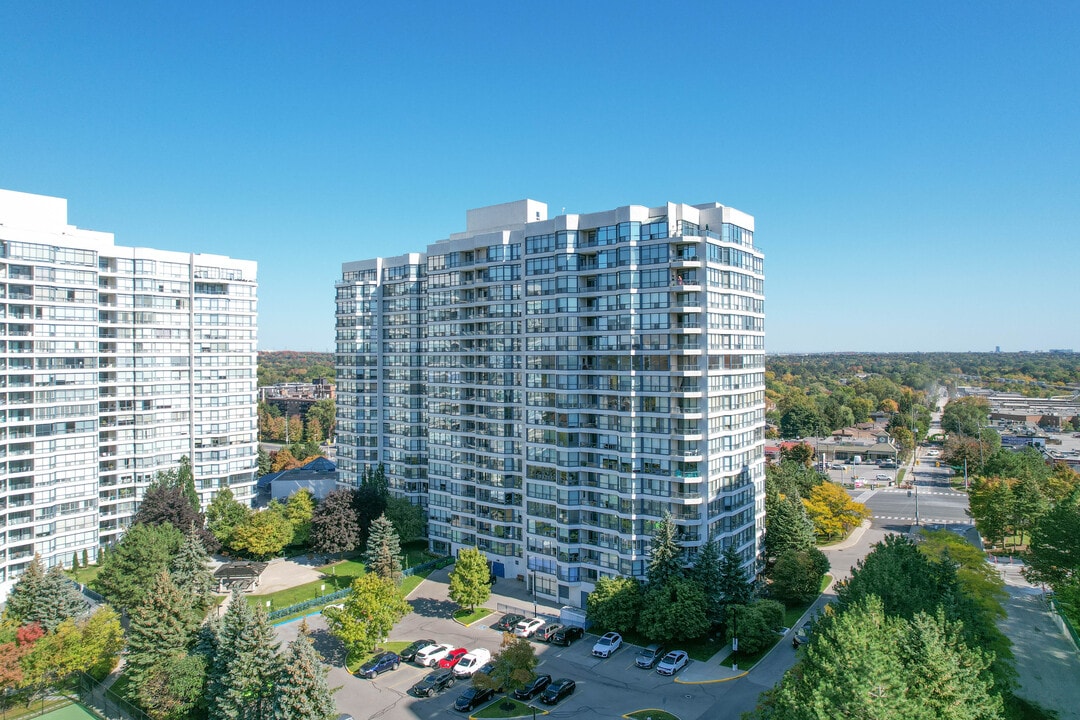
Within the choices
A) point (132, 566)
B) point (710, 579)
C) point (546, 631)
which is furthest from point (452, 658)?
point (132, 566)

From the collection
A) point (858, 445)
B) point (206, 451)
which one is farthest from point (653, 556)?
point (858, 445)

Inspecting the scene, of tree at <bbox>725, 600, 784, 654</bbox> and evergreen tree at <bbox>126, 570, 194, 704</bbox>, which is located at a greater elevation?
evergreen tree at <bbox>126, 570, 194, 704</bbox>

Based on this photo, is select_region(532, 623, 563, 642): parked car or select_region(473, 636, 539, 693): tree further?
select_region(532, 623, 563, 642): parked car

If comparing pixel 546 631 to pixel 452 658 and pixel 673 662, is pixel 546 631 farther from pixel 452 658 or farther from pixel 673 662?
pixel 673 662

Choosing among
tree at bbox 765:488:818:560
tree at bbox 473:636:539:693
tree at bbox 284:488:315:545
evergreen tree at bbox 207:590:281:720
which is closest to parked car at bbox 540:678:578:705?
tree at bbox 473:636:539:693

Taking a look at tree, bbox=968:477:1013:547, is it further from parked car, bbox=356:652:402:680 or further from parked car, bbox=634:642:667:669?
parked car, bbox=356:652:402:680

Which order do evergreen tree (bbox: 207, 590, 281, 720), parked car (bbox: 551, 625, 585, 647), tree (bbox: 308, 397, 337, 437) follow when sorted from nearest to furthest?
evergreen tree (bbox: 207, 590, 281, 720) < parked car (bbox: 551, 625, 585, 647) < tree (bbox: 308, 397, 337, 437)
